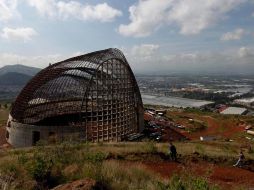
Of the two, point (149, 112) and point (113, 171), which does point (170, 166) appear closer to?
point (113, 171)

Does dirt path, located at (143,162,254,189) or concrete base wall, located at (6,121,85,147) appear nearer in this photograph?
dirt path, located at (143,162,254,189)

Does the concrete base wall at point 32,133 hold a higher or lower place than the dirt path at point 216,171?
lower

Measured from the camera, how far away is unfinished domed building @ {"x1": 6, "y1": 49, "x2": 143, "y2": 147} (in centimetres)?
3331

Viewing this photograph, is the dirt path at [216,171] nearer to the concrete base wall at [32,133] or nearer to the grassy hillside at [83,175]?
the grassy hillside at [83,175]

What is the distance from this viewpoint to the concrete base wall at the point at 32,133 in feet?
107

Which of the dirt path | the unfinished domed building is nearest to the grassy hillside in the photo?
the dirt path

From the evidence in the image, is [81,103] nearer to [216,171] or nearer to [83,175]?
[216,171]

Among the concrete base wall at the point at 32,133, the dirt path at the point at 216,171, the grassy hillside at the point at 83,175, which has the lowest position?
the concrete base wall at the point at 32,133

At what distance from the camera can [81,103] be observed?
35.9 meters

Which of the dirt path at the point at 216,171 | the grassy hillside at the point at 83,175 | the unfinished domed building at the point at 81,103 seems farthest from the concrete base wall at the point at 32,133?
the grassy hillside at the point at 83,175

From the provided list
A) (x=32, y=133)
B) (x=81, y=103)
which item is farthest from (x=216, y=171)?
(x=32, y=133)

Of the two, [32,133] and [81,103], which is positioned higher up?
[81,103]

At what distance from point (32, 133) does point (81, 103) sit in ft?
18.7

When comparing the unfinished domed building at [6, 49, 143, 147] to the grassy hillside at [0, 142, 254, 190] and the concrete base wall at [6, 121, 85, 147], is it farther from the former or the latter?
the grassy hillside at [0, 142, 254, 190]
